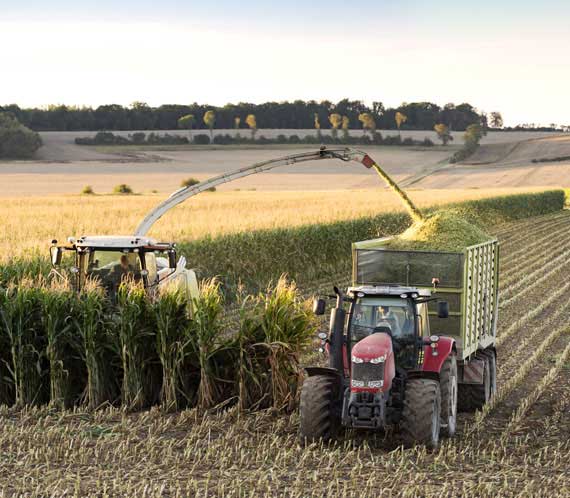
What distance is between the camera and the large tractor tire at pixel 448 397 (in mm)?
10906

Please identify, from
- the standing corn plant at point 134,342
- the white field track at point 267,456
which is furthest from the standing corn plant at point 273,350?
the standing corn plant at point 134,342

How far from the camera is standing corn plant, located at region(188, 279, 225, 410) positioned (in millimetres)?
12141

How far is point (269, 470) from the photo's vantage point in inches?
374

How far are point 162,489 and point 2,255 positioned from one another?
10.1m

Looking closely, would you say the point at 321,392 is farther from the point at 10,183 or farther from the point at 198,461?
the point at 10,183

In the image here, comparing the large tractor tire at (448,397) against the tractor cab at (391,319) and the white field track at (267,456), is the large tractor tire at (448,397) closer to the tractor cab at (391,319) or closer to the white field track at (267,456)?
the white field track at (267,456)

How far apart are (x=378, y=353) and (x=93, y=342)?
399 centimetres

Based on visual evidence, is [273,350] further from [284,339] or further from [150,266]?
[150,266]

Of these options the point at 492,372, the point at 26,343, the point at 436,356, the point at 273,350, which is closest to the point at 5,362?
the point at 26,343

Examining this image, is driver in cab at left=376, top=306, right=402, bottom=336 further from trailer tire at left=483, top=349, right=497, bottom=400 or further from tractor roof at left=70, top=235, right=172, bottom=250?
tractor roof at left=70, top=235, right=172, bottom=250

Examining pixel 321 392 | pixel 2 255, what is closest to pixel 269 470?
pixel 321 392

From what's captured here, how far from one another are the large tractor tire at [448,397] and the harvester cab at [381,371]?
0.8 inches

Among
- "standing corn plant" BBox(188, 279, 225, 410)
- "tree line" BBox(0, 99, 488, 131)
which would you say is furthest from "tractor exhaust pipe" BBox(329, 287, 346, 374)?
"tree line" BBox(0, 99, 488, 131)

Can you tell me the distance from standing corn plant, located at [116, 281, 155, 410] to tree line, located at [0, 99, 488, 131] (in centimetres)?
9392
